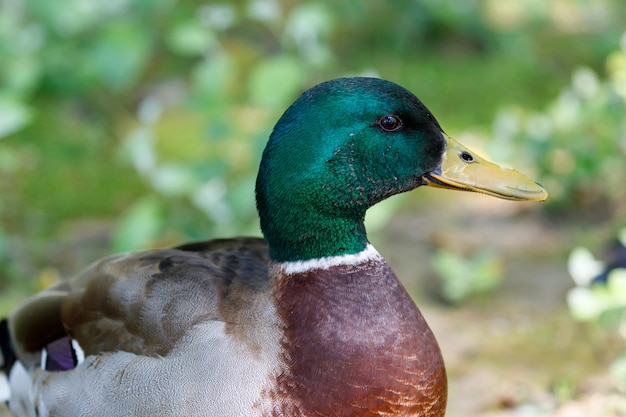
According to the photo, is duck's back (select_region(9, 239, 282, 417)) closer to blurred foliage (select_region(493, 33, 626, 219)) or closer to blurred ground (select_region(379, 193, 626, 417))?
blurred ground (select_region(379, 193, 626, 417))

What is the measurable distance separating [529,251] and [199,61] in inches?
121

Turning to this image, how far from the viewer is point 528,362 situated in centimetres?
347

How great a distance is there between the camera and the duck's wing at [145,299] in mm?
2365

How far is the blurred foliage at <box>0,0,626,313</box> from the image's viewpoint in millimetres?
3947

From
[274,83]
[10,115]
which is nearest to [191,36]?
[274,83]

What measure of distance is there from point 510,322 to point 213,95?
1.58m

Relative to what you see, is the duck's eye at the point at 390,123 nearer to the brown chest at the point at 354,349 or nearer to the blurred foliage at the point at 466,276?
the brown chest at the point at 354,349

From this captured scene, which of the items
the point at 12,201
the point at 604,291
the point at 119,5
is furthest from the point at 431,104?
the point at 604,291

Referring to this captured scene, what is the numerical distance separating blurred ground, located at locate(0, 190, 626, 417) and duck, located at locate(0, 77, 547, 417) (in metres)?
0.97

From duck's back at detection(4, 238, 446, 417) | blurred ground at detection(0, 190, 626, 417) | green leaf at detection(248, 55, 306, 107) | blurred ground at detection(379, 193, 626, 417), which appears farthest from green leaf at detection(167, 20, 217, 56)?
duck's back at detection(4, 238, 446, 417)

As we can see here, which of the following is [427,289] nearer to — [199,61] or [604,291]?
[604,291]

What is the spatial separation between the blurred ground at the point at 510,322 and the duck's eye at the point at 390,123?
1.27 metres

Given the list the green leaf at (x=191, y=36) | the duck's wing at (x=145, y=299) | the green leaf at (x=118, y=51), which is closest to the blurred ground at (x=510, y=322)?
the green leaf at (x=118, y=51)

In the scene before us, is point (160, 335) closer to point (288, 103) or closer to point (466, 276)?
point (466, 276)
